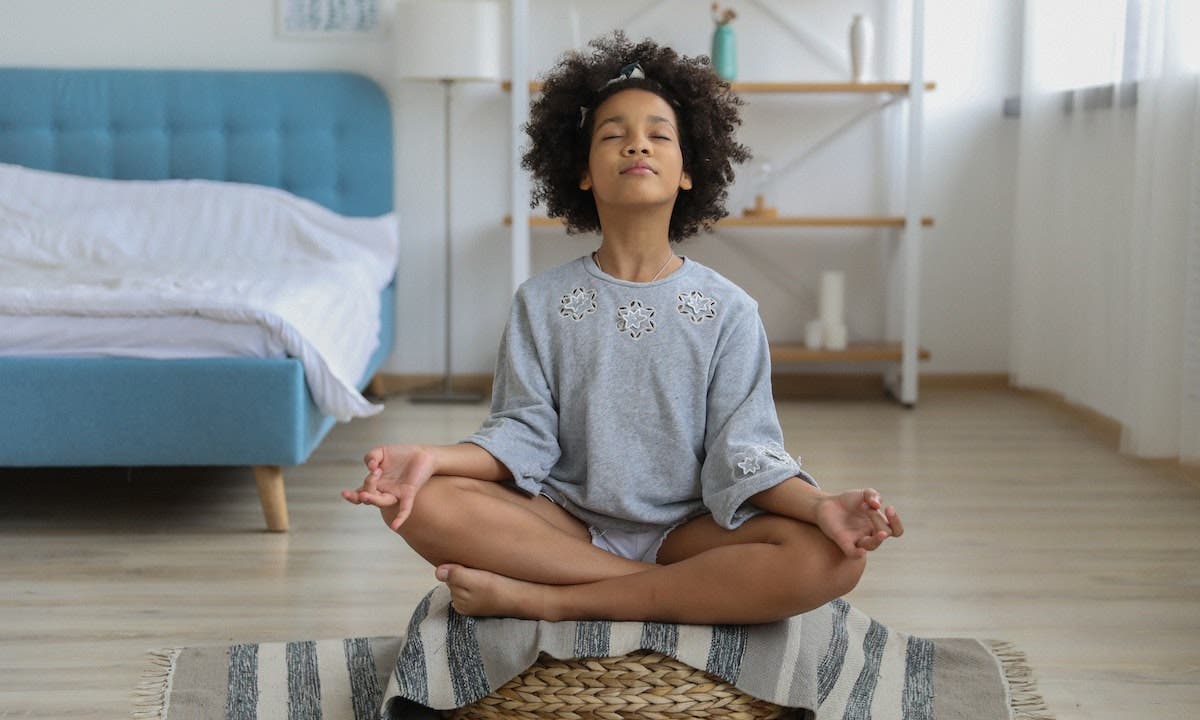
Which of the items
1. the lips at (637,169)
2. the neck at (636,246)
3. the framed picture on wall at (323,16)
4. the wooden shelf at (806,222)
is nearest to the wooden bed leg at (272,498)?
the neck at (636,246)

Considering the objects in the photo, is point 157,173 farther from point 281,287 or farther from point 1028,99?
point 1028,99

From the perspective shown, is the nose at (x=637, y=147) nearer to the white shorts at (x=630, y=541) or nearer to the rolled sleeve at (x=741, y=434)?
the rolled sleeve at (x=741, y=434)

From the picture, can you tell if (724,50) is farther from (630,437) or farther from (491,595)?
(491,595)

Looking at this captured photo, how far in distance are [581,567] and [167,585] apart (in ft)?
3.19

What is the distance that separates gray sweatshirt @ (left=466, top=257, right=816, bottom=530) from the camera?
5.59 ft

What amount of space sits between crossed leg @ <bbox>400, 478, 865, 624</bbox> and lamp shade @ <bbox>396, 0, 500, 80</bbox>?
2528mm

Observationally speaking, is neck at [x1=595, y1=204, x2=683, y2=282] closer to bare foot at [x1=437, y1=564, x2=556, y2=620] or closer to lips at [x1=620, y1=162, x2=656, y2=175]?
lips at [x1=620, y1=162, x2=656, y2=175]

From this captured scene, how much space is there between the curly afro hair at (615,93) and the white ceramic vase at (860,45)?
231 centimetres

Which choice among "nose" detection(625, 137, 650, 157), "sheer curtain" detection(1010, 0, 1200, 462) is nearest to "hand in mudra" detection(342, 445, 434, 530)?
"nose" detection(625, 137, 650, 157)

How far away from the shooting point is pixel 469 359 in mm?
4477

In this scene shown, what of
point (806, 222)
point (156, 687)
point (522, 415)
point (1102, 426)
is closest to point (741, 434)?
point (522, 415)

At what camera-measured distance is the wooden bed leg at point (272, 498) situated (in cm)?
268

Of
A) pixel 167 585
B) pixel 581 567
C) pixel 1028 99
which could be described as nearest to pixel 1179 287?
pixel 1028 99

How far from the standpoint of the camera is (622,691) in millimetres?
1552
